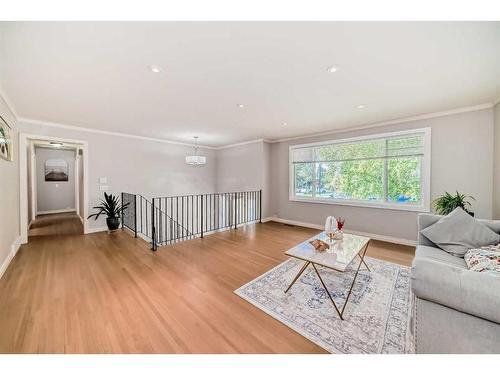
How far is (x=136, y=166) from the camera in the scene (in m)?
5.29

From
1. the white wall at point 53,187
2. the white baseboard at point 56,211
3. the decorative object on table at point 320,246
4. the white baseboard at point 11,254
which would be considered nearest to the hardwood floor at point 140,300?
the white baseboard at point 11,254

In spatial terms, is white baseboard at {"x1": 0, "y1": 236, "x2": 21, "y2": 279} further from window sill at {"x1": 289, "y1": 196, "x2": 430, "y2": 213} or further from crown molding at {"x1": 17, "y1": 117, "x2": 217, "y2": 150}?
window sill at {"x1": 289, "y1": 196, "x2": 430, "y2": 213}

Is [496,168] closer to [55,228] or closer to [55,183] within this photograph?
[55,228]

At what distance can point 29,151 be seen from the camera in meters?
5.38

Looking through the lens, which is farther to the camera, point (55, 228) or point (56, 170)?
point (56, 170)

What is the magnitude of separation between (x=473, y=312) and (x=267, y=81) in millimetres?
2484

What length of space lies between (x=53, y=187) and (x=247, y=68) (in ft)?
29.2

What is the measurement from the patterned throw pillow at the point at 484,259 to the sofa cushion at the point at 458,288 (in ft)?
2.49

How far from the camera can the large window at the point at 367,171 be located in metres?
3.70

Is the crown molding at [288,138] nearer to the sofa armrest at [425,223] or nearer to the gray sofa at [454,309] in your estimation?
the sofa armrest at [425,223]

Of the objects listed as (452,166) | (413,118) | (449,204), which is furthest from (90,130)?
(452,166)

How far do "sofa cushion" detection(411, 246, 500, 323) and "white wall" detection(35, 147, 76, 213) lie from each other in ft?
32.8
